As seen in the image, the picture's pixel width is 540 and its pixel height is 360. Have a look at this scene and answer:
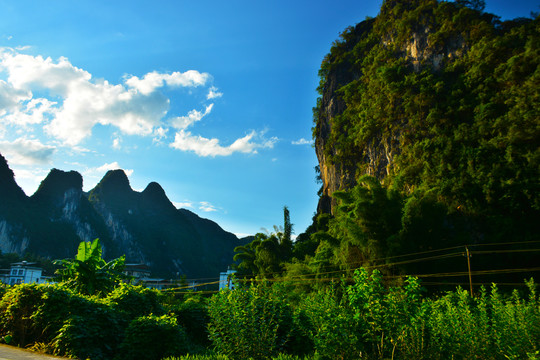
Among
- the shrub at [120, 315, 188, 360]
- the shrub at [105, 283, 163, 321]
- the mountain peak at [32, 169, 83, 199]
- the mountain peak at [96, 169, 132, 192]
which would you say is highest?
the mountain peak at [96, 169, 132, 192]

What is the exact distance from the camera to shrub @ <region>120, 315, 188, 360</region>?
17.6ft

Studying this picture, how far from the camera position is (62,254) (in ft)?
266

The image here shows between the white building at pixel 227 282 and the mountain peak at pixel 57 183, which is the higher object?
the mountain peak at pixel 57 183

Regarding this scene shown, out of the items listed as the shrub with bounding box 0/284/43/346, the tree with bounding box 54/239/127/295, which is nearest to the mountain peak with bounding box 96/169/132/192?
the tree with bounding box 54/239/127/295

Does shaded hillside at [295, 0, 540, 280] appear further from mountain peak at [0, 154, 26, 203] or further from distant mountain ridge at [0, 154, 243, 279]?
mountain peak at [0, 154, 26, 203]

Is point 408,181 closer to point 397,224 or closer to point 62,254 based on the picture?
point 397,224

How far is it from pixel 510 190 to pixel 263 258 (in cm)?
2377

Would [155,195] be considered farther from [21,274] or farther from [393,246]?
[393,246]

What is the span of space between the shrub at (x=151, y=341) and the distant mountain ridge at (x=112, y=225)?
86660mm

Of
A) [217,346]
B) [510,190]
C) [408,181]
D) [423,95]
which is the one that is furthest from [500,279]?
[217,346]

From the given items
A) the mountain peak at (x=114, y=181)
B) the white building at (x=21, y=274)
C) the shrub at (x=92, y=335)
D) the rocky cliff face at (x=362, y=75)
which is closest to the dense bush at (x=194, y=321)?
the shrub at (x=92, y=335)

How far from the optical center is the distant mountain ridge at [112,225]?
7744 cm

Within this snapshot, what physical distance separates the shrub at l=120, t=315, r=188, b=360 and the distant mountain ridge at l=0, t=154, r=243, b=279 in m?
86.7

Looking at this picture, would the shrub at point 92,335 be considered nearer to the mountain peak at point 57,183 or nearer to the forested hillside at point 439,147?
the forested hillside at point 439,147
